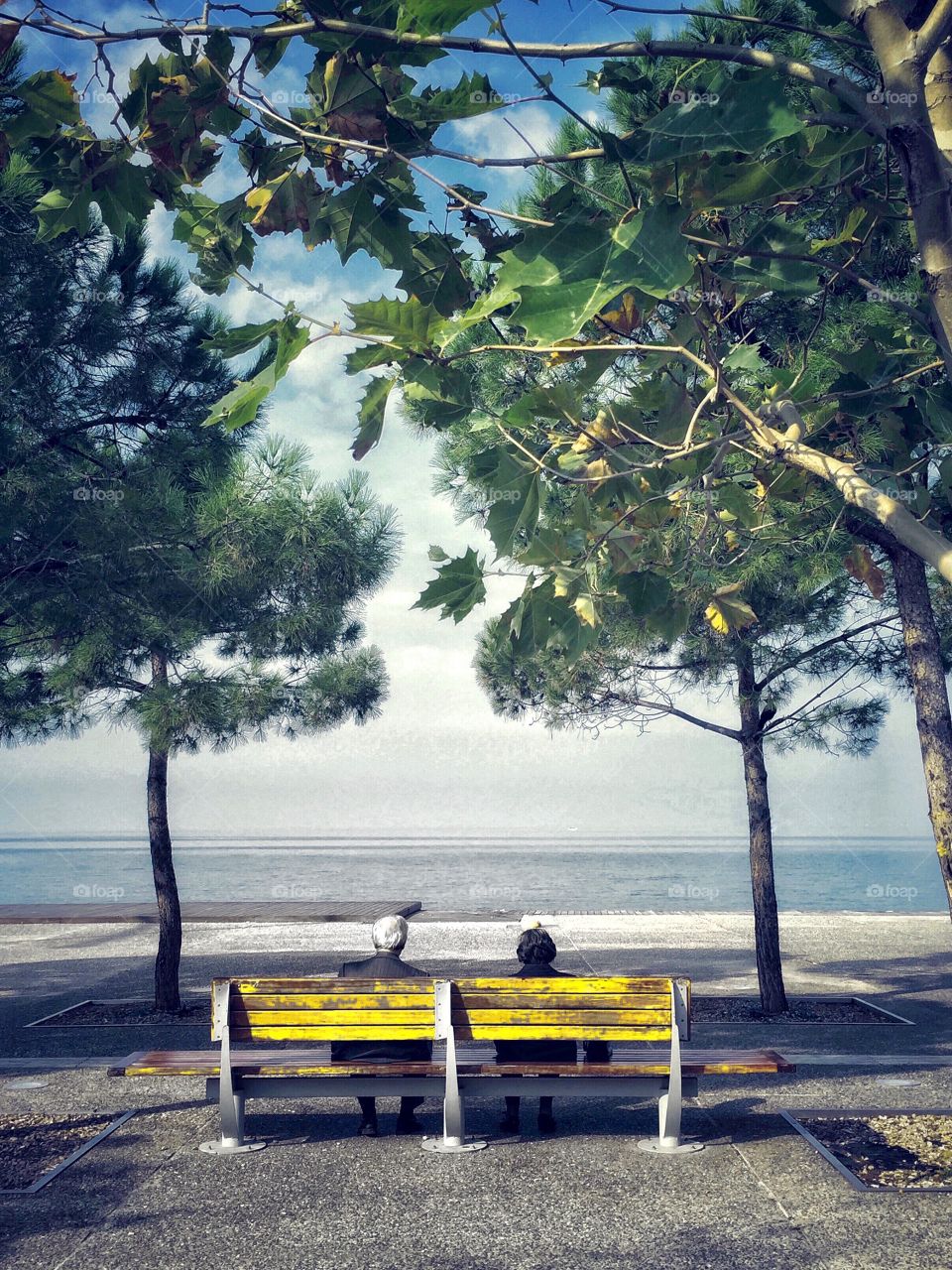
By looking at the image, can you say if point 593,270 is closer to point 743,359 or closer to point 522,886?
point 743,359

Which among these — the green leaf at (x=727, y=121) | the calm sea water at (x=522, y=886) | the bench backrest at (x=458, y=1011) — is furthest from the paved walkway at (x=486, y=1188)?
the calm sea water at (x=522, y=886)

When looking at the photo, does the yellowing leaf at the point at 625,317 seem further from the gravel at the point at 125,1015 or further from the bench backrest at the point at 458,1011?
the gravel at the point at 125,1015

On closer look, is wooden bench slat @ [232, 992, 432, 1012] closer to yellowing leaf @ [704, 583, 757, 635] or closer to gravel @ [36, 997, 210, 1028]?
yellowing leaf @ [704, 583, 757, 635]

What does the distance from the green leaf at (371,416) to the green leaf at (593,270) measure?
106cm

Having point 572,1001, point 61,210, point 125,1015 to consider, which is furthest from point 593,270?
point 125,1015

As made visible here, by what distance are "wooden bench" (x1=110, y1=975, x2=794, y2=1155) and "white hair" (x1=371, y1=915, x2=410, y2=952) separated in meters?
0.67

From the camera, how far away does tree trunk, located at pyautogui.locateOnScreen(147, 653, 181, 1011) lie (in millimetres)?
10241

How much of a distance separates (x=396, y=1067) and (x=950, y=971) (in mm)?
8726

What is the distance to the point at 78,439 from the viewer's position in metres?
9.91

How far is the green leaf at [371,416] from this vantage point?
9.83 feet

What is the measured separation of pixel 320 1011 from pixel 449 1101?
2.72 feet

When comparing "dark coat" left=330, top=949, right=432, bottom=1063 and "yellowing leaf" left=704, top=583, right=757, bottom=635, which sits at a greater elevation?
"yellowing leaf" left=704, top=583, right=757, bottom=635

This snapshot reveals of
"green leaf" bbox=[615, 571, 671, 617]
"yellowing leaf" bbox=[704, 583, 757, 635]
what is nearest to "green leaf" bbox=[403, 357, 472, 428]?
"green leaf" bbox=[615, 571, 671, 617]

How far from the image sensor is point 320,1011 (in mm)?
5859
